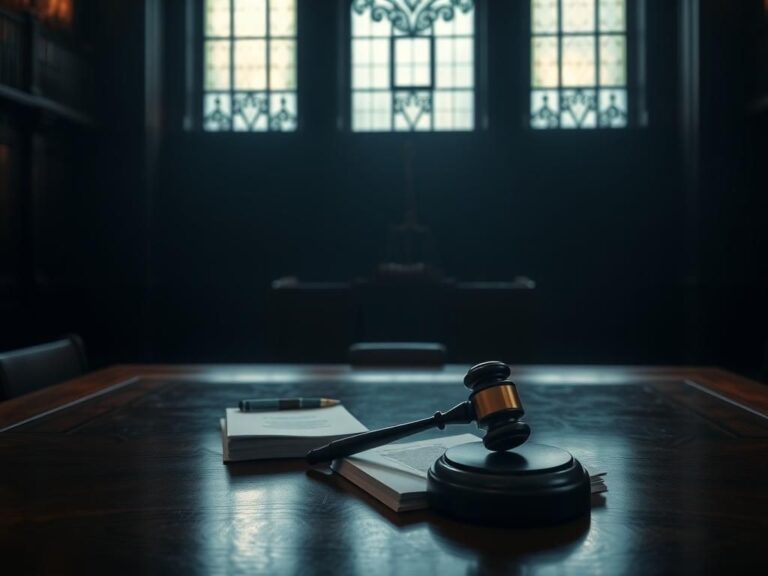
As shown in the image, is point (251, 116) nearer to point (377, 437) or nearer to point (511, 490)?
point (377, 437)

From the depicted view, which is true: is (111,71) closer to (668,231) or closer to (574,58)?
(574,58)

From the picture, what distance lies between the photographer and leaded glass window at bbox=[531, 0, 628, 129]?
21.8 feet

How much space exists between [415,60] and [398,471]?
6.08 meters

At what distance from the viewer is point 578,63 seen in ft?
21.8

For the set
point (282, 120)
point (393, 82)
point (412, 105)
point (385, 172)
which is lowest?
point (385, 172)

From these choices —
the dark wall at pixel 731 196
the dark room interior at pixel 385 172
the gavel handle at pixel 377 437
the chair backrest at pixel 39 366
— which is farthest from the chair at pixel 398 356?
the dark wall at pixel 731 196

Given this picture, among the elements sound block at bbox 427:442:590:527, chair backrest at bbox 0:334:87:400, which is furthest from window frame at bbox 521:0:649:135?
sound block at bbox 427:442:590:527

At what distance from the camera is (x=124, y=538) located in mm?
926

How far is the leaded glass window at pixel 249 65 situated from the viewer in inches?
268

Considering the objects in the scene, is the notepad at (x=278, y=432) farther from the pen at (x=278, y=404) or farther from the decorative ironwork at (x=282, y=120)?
the decorative ironwork at (x=282, y=120)

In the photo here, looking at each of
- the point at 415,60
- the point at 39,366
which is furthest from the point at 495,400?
the point at 415,60

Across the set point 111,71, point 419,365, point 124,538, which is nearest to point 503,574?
point 124,538

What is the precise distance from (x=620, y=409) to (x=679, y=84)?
18.0ft

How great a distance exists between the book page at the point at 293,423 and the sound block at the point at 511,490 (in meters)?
0.39
